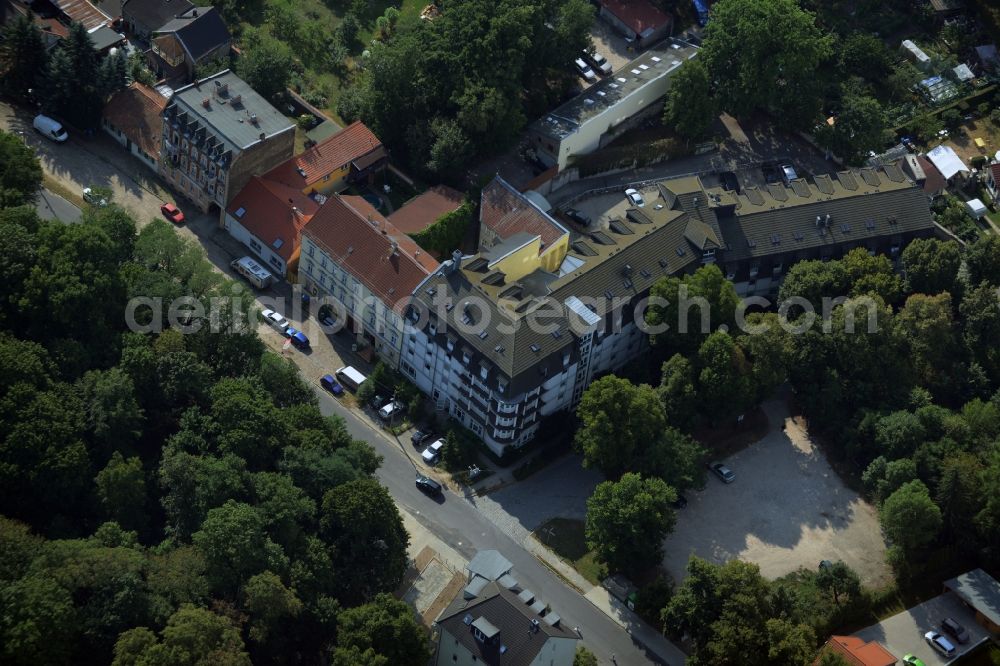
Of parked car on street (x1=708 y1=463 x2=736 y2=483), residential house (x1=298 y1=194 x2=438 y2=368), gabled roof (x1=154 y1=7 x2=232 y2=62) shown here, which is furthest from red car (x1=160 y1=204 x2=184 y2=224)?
parked car on street (x1=708 y1=463 x2=736 y2=483)

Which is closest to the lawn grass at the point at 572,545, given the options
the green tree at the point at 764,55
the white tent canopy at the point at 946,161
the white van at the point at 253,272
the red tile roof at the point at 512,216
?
the red tile roof at the point at 512,216

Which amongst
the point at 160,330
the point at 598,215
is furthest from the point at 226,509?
the point at 598,215

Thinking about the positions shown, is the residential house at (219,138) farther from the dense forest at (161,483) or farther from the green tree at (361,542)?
the green tree at (361,542)

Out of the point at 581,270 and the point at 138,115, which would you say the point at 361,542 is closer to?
the point at 581,270

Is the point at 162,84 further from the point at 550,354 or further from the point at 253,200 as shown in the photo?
the point at 550,354

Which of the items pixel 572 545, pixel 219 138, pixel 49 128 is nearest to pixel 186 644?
pixel 572 545

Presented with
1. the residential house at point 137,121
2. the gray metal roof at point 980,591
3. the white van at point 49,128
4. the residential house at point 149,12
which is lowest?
the gray metal roof at point 980,591

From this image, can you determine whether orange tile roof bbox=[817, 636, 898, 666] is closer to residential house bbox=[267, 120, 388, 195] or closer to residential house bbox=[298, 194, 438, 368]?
residential house bbox=[298, 194, 438, 368]

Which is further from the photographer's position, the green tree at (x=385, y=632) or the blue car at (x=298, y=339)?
the blue car at (x=298, y=339)
